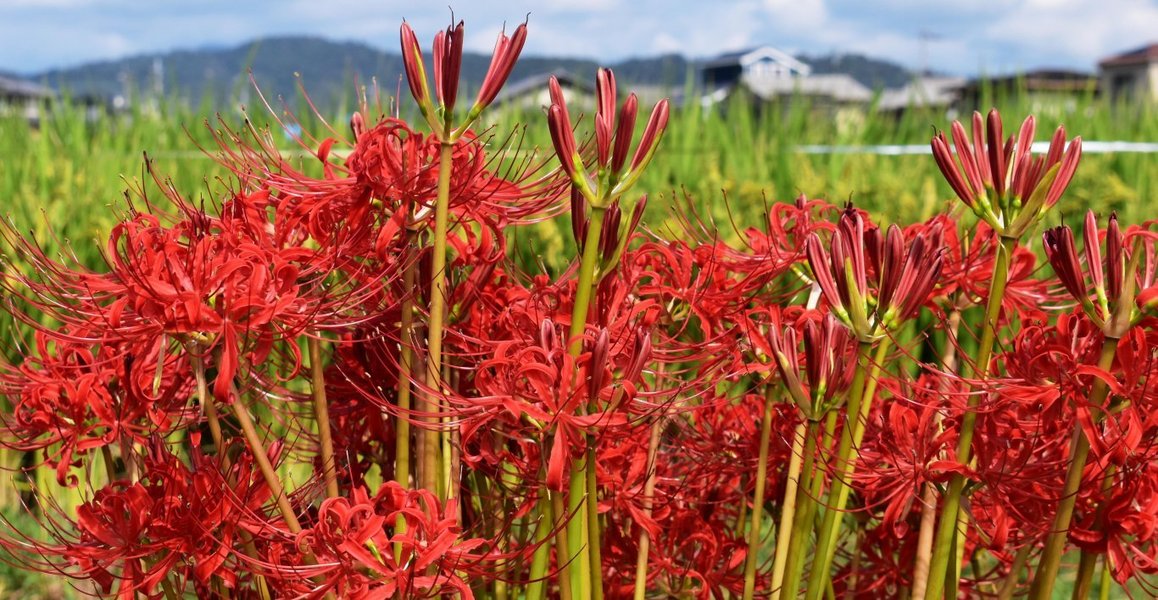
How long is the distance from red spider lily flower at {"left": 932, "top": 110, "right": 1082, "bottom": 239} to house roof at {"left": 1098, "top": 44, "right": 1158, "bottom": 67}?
66745 millimetres

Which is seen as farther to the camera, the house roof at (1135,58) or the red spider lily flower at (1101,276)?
the house roof at (1135,58)

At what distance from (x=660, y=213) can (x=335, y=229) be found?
3.43 meters

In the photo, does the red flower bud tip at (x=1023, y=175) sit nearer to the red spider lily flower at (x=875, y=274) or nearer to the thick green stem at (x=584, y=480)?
the red spider lily flower at (x=875, y=274)

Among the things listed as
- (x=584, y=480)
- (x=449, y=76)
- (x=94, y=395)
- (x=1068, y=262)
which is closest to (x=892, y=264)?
(x=1068, y=262)

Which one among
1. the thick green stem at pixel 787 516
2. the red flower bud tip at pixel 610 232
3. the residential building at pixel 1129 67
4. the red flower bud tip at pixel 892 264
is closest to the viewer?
the red flower bud tip at pixel 892 264

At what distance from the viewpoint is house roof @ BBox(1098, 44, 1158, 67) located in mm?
60625

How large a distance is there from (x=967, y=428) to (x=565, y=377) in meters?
0.46

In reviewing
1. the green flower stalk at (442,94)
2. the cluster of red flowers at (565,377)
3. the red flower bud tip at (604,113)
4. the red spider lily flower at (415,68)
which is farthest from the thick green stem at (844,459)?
the red spider lily flower at (415,68)

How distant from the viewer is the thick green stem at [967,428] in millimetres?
1194

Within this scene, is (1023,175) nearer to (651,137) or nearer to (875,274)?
(875,274)

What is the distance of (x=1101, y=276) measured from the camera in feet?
3.76

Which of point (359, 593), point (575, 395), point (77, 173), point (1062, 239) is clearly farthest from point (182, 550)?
point (77, 173)

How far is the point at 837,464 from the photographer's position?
1.20 m

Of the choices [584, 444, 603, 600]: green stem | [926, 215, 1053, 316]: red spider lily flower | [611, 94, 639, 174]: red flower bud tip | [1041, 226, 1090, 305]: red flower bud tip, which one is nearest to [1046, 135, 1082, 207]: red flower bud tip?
[1041, 226, 1090, 305]: red flower bud tip
